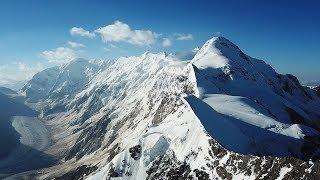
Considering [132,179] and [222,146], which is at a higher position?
[222,146]

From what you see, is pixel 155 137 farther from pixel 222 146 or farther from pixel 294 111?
pixel 294 111

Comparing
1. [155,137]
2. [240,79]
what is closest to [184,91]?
[240,79]

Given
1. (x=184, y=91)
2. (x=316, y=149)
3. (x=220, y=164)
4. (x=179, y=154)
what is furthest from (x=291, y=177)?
(x=184, y=91)

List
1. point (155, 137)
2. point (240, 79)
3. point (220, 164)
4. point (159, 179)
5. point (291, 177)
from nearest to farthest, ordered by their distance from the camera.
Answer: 1. point (291, 177)
2. point (220, 164)
3. point (159, 179)
4. point (155, 137)
5. point (240, 79)

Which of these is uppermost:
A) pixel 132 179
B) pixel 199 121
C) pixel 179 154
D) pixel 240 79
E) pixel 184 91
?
pixel 240 79

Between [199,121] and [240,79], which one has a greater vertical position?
[240,79]

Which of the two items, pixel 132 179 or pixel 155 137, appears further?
pixel 155 137

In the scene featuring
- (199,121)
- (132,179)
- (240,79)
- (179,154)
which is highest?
(240,79)

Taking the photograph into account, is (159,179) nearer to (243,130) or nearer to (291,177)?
(243,130)

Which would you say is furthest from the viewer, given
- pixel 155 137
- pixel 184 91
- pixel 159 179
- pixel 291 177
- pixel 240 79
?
pixel 240 79
